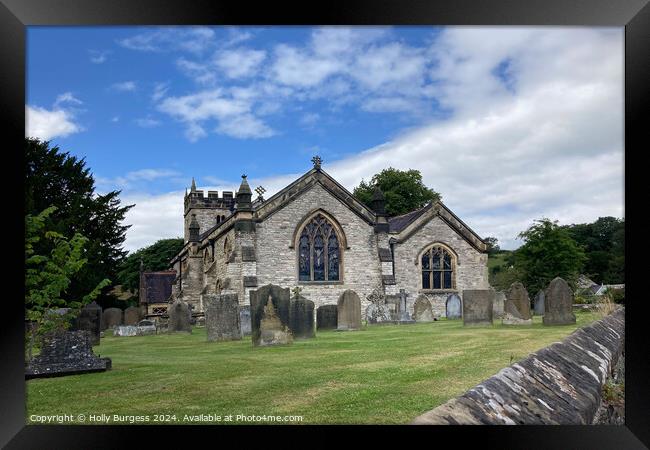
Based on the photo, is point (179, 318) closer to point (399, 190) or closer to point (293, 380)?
point (293, 380)

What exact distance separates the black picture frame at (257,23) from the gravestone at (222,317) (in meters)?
6.31

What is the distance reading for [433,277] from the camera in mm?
22594

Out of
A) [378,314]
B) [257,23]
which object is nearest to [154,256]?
Answer: [378,314]

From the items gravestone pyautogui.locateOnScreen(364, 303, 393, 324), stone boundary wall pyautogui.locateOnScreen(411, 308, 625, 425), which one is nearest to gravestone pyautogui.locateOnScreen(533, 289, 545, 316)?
gravestone pyautogui.locateOnScreen(364, 303, 393, 324)

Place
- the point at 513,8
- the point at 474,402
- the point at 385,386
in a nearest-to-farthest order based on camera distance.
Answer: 1. the point at 474,402
2. the point at 513,8
3. the point at 385,386

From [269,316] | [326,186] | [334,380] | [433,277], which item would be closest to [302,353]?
[269,316]

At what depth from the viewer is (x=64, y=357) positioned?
7996mm

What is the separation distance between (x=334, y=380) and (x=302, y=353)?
2863 mm

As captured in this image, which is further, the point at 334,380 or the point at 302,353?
the point at 302,353

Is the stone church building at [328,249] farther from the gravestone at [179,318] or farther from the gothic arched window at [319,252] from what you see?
the gravestone at [179,318]

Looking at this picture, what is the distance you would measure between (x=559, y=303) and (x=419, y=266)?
31.1ft

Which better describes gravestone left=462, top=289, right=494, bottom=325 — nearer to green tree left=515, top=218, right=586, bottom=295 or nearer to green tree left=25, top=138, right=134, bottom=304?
green tree left=515, top=218, right=586, bottom=295

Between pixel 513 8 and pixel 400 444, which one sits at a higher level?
pixel 513 8
